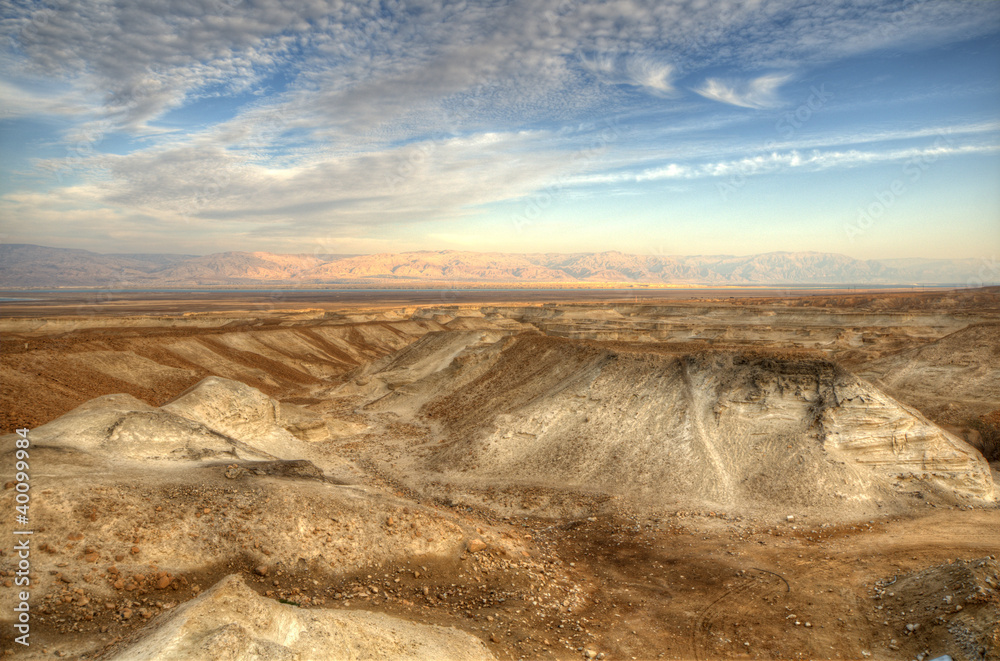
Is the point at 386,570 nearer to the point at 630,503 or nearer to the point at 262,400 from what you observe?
the point at 630,503

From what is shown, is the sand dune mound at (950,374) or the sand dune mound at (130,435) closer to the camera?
the sand dune mound at (130,435)

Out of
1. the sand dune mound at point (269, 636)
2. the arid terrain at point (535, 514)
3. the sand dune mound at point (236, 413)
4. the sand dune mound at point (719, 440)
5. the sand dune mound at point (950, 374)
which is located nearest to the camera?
the sand dune mound at point (269, 636)

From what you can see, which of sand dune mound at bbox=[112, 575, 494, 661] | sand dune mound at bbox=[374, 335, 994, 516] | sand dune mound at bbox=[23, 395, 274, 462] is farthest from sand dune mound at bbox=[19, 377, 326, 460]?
sand dune mound at bbox=[112, 575, 494, 661]

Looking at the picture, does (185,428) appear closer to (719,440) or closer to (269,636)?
(269,636)

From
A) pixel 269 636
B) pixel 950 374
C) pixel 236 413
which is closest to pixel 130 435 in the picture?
pixel 236 413

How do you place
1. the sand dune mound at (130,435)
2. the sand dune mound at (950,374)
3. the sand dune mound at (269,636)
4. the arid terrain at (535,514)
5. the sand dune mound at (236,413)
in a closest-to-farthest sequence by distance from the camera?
the sand dune mound at (269,636) < the arid terrain at (535,514) < the sand dune mound at (130,435) < the sand dune mound at (236,413) < the sand dune mound at (950,374)

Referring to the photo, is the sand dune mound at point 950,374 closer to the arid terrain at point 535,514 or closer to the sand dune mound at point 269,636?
the arid terrain at point 535,514

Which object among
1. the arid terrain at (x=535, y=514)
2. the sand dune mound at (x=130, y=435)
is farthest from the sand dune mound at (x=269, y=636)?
the sand dune mound at (x=130, y=435)
